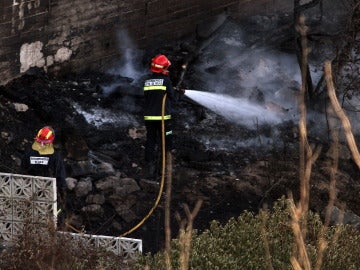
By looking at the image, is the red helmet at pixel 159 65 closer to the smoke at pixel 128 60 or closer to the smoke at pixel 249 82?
the smoke at pixel 249 82

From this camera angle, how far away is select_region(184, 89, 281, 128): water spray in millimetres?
12992

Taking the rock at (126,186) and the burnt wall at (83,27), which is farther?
the burnt wall at (83,27)

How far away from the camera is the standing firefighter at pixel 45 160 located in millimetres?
9414

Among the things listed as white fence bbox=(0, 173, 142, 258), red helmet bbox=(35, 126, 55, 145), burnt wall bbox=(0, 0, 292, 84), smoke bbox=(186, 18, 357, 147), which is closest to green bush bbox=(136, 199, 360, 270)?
white fence bbox=(0, 173, 142, 258)

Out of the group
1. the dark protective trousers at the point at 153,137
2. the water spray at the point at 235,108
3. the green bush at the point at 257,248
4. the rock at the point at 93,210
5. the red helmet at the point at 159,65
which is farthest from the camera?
the water spray at the point at 235,108

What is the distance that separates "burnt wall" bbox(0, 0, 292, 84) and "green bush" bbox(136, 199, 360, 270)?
5.16 m

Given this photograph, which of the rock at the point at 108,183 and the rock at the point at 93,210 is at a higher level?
the rock at the point at 108,183

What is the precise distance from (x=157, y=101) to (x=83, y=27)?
8.38ft

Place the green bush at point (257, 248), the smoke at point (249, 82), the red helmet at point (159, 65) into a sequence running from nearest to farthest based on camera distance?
1. the green bush at point (257, 248)
2. the red helmet at point (159, 65)
3. the smoke at point (249, 82)

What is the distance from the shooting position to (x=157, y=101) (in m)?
11.1

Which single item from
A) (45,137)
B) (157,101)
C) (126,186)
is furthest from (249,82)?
(45,137)

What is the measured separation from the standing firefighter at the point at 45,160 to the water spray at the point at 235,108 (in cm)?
371

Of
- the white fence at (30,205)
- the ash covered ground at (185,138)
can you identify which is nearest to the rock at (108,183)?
the ash covered ground at (185,138)

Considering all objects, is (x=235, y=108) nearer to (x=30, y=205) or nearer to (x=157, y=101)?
(x=157, y=101)
